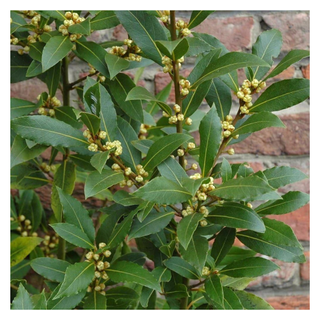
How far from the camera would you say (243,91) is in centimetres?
64

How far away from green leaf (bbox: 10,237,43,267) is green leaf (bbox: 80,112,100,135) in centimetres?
32

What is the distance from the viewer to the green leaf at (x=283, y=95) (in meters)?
0.63

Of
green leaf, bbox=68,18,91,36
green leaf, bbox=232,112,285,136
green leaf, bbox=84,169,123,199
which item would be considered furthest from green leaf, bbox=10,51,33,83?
green leaf, bbox=232,112,285,136

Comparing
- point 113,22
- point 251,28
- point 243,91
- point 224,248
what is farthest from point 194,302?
point 251,28

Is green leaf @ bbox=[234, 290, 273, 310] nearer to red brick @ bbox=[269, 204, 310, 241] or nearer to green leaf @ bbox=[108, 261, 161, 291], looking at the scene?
green leaf @ bbox=[108, 261, 161, 291]

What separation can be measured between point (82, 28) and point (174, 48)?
6.3 inches

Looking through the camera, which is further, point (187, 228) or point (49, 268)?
point (49, 268)

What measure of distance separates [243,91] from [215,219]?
18 centimetres

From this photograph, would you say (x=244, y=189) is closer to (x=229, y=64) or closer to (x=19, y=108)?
(x=229, y=64)

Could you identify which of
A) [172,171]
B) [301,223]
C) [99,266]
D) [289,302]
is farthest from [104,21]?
[289,302]

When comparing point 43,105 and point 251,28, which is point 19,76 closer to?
point 43,105

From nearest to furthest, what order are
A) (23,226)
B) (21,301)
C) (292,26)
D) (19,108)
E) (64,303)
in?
(21,301)
(64,303)
(19,108)
(23,226)
(292,26)

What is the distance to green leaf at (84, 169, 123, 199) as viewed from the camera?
22.6 inches

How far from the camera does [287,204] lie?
66 centimetres
